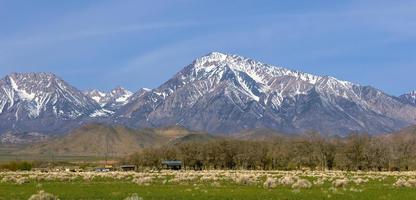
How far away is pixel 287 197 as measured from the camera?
1721 inches

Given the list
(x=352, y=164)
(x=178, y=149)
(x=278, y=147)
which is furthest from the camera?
(x=178, y=149)

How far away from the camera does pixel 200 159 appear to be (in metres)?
179

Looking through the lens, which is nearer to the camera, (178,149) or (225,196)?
(225,196)

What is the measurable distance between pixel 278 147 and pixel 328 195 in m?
134

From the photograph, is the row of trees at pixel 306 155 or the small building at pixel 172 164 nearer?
the row of trees at pixel 306 155

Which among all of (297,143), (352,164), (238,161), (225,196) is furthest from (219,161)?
(225,196)

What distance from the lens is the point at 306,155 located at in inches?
6565

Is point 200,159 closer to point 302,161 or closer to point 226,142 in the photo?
point 226,142

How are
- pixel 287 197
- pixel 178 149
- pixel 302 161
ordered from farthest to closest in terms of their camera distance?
pixel 178 149, pixel 302 161, pixel 287 197

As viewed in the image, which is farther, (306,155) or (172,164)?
(172,164)

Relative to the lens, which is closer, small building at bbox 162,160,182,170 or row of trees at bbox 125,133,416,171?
row of trees at bbox 125,133,416,171

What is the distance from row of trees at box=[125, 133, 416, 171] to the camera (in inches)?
6009

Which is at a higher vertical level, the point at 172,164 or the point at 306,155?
the point at 306,155

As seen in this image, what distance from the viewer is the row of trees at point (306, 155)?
153 metres
